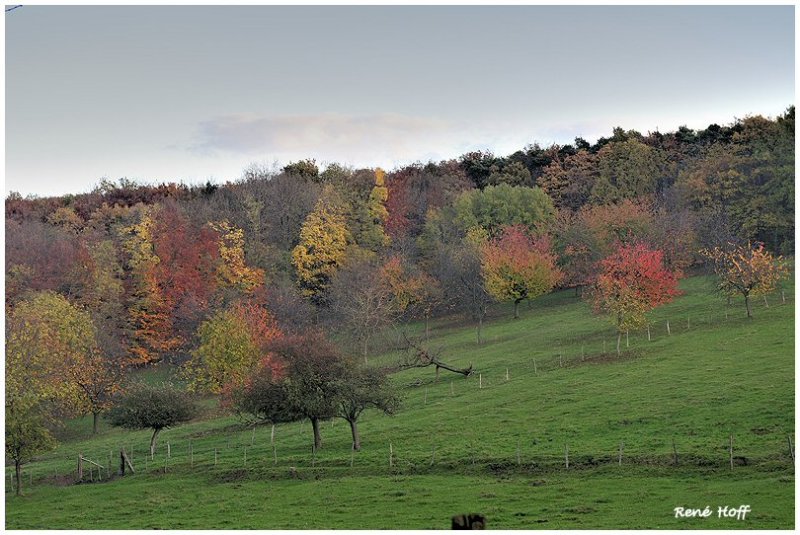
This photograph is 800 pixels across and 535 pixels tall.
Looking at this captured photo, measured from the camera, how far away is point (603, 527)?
1287 inches

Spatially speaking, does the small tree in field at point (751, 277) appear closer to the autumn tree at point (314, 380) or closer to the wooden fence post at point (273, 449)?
the autumn tree at point (314, 380)

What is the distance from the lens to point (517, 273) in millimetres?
88375

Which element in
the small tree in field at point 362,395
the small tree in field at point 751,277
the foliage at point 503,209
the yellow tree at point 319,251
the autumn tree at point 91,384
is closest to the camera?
the small tree in field at point 362,395

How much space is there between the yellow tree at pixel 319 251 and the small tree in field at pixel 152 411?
37683 millimetres

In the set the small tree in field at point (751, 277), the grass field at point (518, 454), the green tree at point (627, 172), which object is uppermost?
the green tree at point (627, 172)

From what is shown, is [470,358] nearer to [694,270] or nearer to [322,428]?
[322,428]

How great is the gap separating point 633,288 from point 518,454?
2978 cm

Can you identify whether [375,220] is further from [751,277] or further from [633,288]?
[751,277]

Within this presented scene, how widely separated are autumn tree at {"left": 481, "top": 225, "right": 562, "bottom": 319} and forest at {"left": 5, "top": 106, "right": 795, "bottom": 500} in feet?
0.73

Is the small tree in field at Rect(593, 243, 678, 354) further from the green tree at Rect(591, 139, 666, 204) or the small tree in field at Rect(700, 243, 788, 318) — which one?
the green tree at Rect(591, 139, 666, 204)

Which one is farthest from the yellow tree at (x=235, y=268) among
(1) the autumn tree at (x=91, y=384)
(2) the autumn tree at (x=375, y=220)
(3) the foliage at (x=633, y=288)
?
(3) the foliage at (x=633, y=288)

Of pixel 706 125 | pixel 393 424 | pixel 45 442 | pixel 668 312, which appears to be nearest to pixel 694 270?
pixel 668 312

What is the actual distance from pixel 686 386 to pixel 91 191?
3639 inches

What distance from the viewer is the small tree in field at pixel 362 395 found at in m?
50.9
